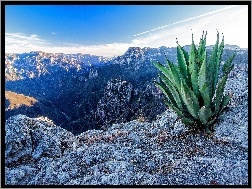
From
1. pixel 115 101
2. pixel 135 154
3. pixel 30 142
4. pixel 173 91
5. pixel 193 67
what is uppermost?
pixel 193 67

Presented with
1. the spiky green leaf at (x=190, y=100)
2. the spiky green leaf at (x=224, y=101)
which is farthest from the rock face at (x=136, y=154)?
the spiky green leaf at (x=190, y=100)

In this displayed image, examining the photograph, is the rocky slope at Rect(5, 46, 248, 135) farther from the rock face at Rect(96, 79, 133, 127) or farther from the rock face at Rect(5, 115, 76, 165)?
the rock face at Rect(5, 115, 76, 165)

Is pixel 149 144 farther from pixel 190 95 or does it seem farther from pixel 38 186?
pixel 38 186

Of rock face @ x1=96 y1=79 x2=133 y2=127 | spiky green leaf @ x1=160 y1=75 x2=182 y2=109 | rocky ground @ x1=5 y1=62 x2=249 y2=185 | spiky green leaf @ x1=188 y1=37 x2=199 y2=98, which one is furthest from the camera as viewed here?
rock face @ x1=96 y1=79 x2=133 y2=127

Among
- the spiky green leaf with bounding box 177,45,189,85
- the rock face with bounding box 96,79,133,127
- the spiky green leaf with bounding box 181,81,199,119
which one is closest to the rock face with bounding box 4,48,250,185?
the spiky green leaf with bounding box 181,81,199,119

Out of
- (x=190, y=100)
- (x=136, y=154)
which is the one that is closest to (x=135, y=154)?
(x=136, y=154)

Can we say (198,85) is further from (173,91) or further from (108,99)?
(108,99)
